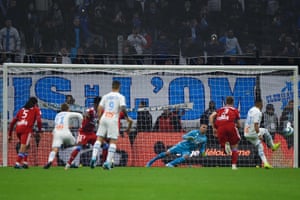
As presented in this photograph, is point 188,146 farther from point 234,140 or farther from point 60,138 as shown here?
point 60,138

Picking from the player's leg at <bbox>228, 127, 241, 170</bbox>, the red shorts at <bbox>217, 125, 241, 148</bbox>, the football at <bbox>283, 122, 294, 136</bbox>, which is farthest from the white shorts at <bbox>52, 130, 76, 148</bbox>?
the football at <bbox>283, 122, 294, 136</bbox>

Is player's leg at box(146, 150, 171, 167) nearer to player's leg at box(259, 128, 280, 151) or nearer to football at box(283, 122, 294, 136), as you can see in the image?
player's leg at box(259, 128, 280, 151)

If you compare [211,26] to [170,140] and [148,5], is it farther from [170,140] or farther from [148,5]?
[170,140]

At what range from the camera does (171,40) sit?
82.4 ft

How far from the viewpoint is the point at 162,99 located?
25453mm

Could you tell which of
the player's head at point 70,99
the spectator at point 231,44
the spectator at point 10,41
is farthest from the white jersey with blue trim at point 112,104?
the spectator at point 231,44

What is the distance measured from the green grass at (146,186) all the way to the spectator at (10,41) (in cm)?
745

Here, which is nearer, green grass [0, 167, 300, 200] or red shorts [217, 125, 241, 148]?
green grass [0, 167, 300, 200]

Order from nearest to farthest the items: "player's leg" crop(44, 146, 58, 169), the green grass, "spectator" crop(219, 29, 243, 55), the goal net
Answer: the green grass, "player's leg" crop(44, 146, 58, 169), the goal net, "spectator" crop(219, 29, 243, 55)

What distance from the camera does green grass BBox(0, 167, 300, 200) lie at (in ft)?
39.4

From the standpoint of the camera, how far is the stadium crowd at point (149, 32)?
24.7 metres

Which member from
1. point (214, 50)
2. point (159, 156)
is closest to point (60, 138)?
point (159, 156)

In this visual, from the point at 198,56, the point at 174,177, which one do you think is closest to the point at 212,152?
the point at 198,56

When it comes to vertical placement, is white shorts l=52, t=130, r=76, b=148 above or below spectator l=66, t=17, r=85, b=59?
below
